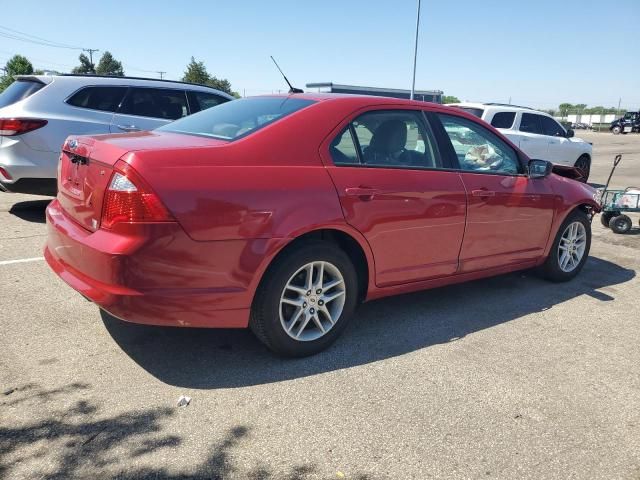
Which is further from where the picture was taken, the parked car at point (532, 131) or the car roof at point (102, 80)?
the parked car at point (532, 131)

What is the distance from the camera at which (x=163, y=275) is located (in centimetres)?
291

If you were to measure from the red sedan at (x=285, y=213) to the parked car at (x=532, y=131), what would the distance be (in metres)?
7.16

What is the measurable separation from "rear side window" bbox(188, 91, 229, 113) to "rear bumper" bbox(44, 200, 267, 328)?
499cm

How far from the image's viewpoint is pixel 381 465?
8.32ft

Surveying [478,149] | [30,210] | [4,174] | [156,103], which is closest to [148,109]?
[156,103]

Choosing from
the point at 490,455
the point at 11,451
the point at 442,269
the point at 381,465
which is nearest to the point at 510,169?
the point at 442,269

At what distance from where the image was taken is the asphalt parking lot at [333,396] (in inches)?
99.7

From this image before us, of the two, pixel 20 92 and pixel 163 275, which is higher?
pixel 20 92

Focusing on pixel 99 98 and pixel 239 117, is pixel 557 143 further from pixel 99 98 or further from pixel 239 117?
pixel 239 117

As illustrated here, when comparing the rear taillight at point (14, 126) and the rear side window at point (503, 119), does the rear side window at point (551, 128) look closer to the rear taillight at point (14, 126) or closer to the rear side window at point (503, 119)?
the rear side window at point (503, 119)

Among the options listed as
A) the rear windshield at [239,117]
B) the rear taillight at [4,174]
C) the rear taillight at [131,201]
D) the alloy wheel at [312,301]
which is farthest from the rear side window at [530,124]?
the rear taillight at [131,201]

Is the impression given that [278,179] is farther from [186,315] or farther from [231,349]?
[231,349]

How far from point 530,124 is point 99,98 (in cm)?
891

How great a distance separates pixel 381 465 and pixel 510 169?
3084 mm
